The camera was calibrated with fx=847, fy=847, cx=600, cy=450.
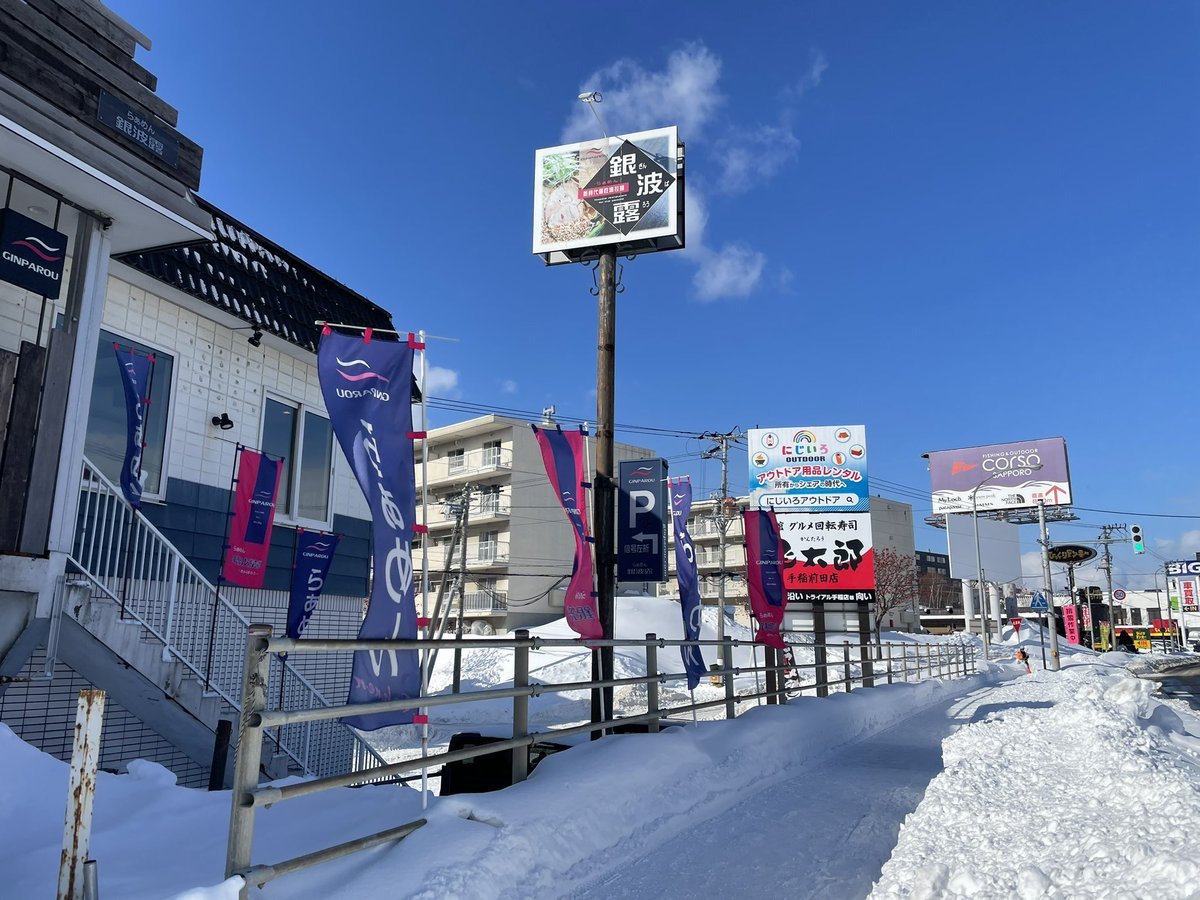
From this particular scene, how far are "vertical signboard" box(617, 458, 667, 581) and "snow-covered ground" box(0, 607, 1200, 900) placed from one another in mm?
4096

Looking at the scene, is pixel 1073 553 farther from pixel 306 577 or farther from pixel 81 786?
pixel 81 786

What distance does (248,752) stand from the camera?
3420 mm

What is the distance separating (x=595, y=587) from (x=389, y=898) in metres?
6.91

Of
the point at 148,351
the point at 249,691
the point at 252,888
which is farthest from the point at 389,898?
the point at 148,351

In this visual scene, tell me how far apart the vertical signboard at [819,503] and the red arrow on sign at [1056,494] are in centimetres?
4382

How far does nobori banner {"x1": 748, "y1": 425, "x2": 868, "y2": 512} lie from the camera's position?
19.5m

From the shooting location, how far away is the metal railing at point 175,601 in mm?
8289

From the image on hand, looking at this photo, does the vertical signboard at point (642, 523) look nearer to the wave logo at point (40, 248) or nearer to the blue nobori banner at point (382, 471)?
the blue nobori banner at point (382, 471)

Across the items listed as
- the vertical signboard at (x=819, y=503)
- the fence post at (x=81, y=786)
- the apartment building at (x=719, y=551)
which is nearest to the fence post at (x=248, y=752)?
the fence post at (x=81, y=786)

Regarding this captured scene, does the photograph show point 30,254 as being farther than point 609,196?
No

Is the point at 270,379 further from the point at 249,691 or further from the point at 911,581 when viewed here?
the point at 911,581

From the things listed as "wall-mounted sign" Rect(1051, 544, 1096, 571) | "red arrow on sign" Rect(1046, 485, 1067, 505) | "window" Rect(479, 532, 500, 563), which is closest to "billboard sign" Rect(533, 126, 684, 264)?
"window" Rect(479, 532, 500, 563)

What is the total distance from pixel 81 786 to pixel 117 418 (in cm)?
816

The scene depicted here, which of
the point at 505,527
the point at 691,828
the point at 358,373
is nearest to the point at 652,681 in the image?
the point at 691,828
